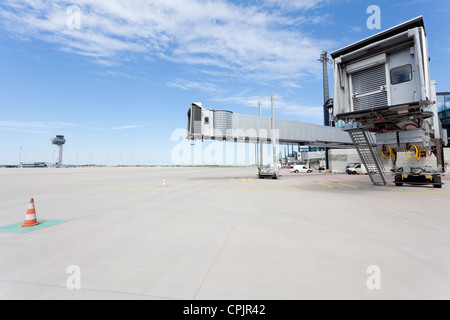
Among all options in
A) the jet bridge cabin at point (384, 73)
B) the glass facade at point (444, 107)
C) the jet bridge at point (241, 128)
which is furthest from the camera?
the glass facade at point (444, 107)

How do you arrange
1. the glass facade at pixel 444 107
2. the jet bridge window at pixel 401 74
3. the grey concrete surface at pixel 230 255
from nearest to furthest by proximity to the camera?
1. the grey concrete surface at pixel 230 255
2. the jet bridge window at pixel 401 74
3. the glass facade at pixel 444 107

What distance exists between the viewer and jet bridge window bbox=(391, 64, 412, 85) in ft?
32.7

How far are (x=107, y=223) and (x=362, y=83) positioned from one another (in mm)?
13522

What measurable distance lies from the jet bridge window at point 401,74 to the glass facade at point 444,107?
4248 cm

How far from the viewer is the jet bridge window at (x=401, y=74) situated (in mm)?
9959

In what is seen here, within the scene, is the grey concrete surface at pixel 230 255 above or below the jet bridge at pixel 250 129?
below

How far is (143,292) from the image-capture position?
2672 mm

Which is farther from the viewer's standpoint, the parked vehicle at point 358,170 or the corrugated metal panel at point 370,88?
the parked vehicle at point 358,170

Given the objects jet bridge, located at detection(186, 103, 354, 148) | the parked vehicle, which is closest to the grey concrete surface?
jet bridge, located at detection(186, 103, 354, 148)
